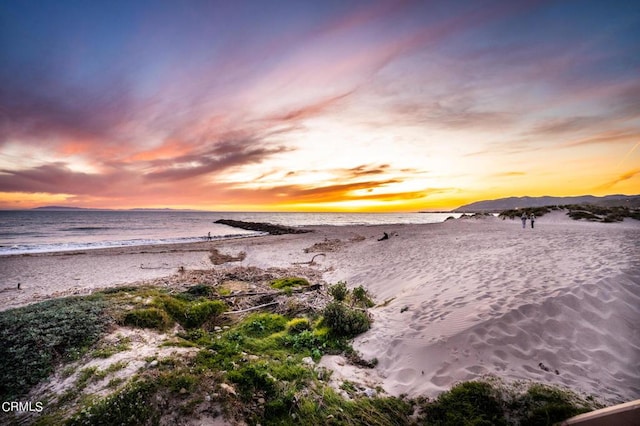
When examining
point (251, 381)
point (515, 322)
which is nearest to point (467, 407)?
point (515, 322)

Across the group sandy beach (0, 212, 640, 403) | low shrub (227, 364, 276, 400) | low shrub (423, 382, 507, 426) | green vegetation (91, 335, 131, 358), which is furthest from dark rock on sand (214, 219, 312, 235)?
low shrub (423, 382, 507, 426)

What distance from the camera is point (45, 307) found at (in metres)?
5.57

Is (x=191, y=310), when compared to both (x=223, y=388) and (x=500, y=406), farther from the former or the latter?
(x=500, y=406)

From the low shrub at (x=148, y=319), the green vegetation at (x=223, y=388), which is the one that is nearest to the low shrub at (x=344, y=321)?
the green vegetation at (x=223, y=388)

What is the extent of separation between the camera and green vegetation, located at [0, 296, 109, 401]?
142 inches

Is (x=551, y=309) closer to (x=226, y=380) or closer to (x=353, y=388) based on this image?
(x=353, y=388)

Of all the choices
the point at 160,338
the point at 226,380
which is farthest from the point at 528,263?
the point at 160,338

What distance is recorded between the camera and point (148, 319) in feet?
18.0

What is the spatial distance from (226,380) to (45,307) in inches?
189

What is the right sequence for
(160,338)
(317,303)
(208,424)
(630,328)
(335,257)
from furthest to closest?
1. (335,257)
2. (317,303)
3. (630,328)
4. (160,338)
5. (208,424)

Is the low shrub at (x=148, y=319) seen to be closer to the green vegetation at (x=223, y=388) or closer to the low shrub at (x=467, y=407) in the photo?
the green vegetation at (x=223, y=388)

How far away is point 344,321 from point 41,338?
5.40 meters

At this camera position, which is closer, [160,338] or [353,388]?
[353,388]

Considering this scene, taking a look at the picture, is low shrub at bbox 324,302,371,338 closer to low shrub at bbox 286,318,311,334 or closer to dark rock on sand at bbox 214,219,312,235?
low shrub at bbox 286,318,311,334
